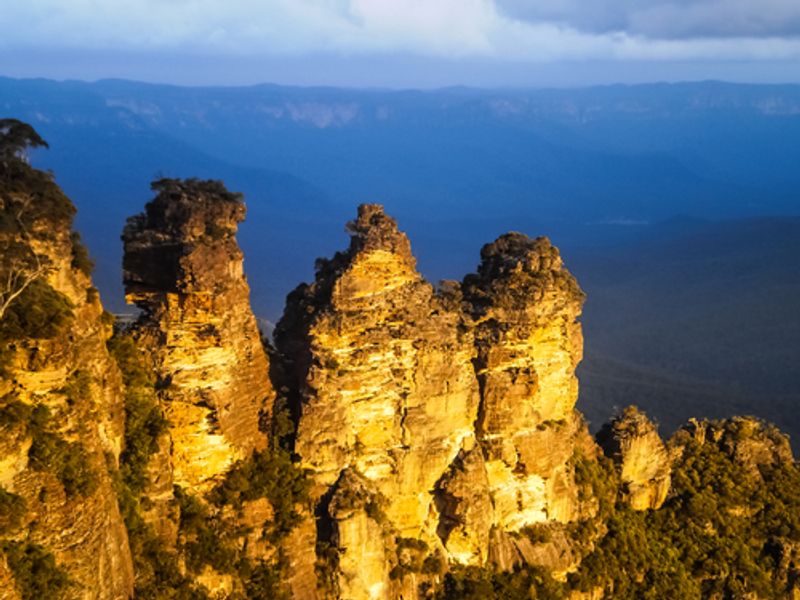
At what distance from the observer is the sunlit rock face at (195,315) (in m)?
20.5

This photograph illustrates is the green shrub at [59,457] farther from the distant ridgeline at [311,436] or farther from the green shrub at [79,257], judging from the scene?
the green shrub at [79,257]

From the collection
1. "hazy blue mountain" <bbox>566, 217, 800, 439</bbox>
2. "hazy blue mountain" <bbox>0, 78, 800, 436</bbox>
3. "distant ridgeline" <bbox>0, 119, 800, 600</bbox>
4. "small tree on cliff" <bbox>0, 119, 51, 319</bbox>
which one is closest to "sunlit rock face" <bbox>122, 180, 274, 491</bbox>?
"distant ridgeline" <bbox>0, 119, 800, 600</bbox>

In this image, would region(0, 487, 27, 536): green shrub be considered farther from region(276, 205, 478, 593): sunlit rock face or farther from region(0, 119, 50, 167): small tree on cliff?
region(276, 205, 478, 593): sunlit rock face

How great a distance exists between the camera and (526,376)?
85.0ft

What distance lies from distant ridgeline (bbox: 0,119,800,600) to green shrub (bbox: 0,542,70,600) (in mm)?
41

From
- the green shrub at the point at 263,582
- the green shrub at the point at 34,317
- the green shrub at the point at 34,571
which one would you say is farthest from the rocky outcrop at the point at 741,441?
the green shrub at the point at 34,317

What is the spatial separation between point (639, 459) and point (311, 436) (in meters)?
14.0

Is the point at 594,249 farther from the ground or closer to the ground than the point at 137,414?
closer to the ground

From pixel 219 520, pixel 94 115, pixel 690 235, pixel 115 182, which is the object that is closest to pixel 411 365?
pixel 219 520

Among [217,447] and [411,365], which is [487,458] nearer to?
[411,365]

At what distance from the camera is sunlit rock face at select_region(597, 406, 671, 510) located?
3084 centimetres

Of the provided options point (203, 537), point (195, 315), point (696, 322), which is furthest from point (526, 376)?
point (696, 322)

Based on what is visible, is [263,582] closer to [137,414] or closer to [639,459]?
[137,414]

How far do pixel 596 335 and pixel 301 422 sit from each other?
80242 mm
